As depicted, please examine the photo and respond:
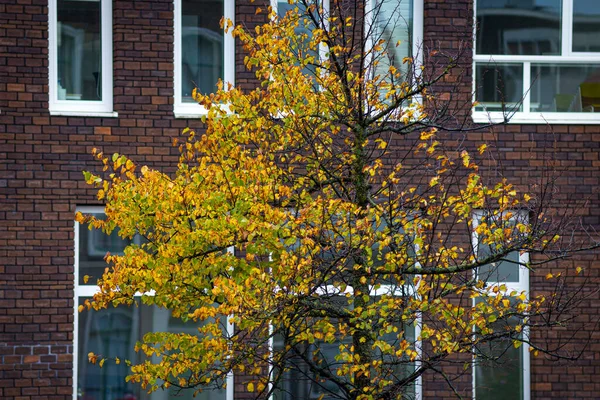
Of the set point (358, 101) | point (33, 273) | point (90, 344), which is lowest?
point (90, 344)

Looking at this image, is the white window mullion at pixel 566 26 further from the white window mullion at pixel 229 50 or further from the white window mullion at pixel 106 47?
the white window mullion at pixel 106 47

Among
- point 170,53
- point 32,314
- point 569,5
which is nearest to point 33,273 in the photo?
point 32,314

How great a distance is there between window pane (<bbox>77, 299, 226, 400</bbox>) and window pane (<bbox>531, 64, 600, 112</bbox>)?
448cm

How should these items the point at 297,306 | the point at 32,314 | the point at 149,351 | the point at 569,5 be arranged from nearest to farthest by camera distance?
the point at 297,306, the point at 149,351, the point at 32,314, the point at 569,5

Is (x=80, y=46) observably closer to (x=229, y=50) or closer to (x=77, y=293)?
(x=229, y=50)

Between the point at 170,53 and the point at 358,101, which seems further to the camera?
the point at 170,53

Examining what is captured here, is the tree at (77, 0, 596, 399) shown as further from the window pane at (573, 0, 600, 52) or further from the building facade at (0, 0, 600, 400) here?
the window pane at (573, 0, 600, 52)

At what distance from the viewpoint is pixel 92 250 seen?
10.5m

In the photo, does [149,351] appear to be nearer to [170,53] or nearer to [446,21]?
[170,53]

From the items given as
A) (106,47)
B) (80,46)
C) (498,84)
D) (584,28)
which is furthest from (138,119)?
(584,28)

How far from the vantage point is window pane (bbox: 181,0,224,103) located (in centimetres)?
1080

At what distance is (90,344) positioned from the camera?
10.5m

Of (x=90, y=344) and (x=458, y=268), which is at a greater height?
(x=458, y=268)

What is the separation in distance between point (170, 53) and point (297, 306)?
187 inches
